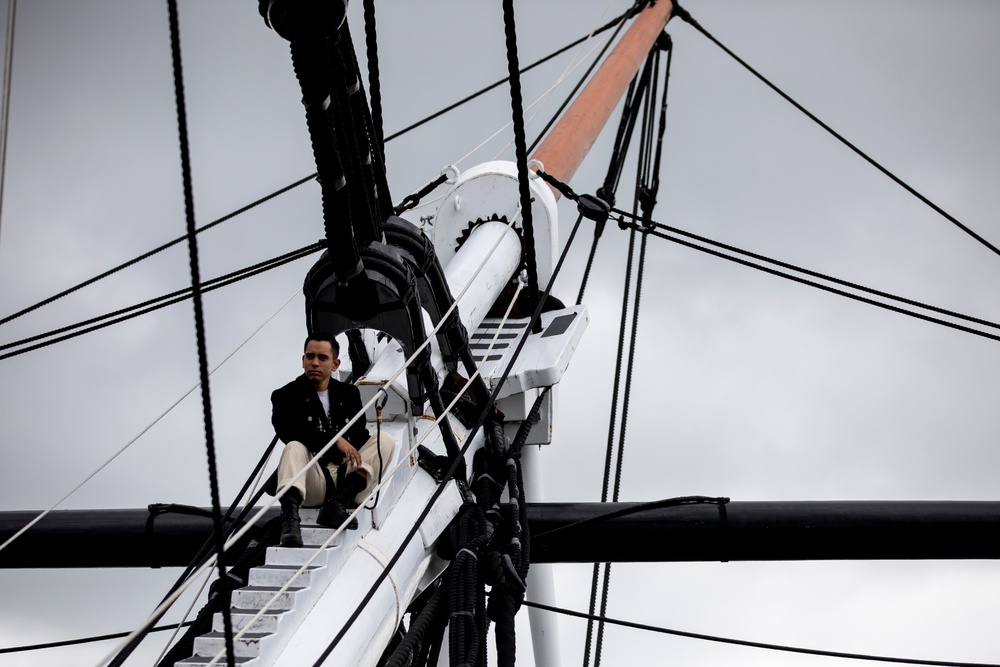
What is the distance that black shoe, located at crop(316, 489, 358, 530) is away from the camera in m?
4.72

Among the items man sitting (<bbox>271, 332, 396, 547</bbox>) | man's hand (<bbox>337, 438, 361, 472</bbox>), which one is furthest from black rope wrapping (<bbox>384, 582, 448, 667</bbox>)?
man's hand (<bbox>337, 438, 361, 472</bbox>)

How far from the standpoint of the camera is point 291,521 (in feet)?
15.3

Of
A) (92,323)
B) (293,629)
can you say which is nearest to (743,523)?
(293,629)

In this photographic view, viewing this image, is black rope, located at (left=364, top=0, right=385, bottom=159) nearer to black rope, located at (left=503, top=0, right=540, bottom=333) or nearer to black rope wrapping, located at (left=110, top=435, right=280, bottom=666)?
black rope, located at (left=503, top=0, right=540, bottom=333)

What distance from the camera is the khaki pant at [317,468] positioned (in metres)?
4.71

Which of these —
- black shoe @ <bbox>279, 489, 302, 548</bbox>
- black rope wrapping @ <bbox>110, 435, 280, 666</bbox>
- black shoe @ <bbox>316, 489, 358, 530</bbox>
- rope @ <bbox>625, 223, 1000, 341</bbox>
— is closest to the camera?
black rope wrapping @ <bbox>110, 435, 280, 666</bbox>

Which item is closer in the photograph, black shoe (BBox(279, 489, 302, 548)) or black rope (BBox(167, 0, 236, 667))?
black rope (BBox(167, 0, 236, 667))

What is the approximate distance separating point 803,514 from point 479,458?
68.4 inches

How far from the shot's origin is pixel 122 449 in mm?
5434

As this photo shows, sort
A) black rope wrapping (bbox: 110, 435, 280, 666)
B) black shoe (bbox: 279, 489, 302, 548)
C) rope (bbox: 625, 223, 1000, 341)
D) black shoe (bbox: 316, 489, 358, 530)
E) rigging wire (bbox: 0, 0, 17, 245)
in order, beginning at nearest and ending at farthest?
rigging wire (bbox: 0, 0, 17, 245)
black rope wrapping (bbox: 110, 435, 280, 666)
black shoe (bbox: 279, 489, 302, 548)
black shoe (bbox: 316, 489, 358, 530)
rope (bbox: 625, 223, 1000, 341)

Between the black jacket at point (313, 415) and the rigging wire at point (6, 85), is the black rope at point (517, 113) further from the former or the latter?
the rigging wire at point (6, 85)

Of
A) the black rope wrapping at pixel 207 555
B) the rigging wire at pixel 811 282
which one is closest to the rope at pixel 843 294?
the rigging wire at pixel 811 282

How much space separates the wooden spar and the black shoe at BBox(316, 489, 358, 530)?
4300 mm

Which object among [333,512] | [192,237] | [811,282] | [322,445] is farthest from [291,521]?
[811,282]
